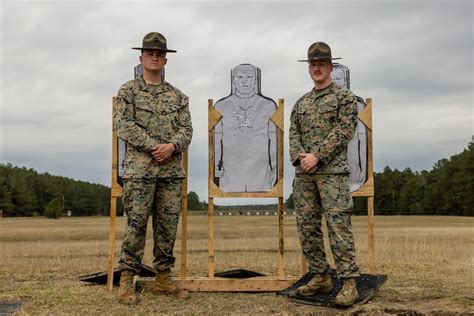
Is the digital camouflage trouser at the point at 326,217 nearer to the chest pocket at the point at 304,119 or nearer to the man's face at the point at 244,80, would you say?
the chest pocket at the point at 304,119

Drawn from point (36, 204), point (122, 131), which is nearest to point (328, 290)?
point (122, 131)

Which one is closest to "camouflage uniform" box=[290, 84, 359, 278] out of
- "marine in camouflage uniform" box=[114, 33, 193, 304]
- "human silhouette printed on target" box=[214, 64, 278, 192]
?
"human silhouette printed on target" box=[214, 64, 278, 192]

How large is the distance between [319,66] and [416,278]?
14.3 ft

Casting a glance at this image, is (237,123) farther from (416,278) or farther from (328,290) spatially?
(416,278)

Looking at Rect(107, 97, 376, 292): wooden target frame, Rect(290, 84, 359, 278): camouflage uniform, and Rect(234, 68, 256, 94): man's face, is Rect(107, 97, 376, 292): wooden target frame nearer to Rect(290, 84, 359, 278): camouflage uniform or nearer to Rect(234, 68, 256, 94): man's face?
Rect(234, 68, 256, 94): man's face

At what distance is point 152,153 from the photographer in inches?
272

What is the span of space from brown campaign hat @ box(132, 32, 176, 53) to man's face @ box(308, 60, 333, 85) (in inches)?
78.0

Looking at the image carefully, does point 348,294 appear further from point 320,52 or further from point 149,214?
point 320,52

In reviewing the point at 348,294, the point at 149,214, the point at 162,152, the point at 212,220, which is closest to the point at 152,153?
the point at 162,152

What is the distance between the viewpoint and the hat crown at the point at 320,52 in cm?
694

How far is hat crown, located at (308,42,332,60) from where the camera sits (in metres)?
6.94

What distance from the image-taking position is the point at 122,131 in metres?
6.94

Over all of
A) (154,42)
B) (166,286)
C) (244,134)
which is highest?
(154,42)

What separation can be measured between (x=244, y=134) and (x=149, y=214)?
6.85 ft
